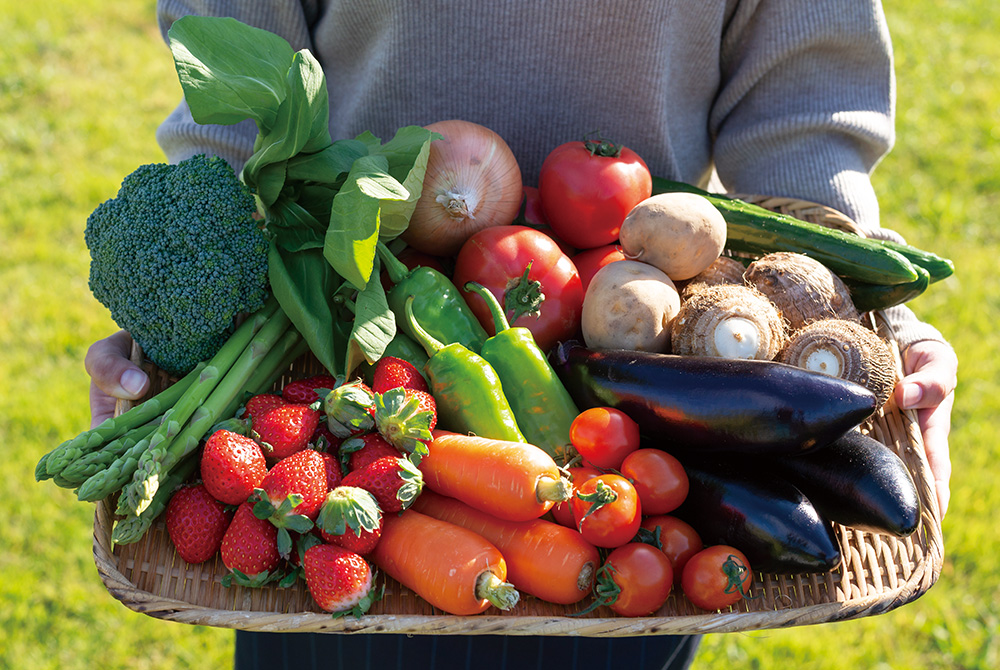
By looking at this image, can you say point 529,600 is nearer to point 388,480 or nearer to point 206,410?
point 388,480

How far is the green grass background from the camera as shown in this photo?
2.22 m

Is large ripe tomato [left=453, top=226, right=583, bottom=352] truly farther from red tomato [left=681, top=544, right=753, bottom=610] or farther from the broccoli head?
red tomato [left=681, top=544, right=753, bottom=610]

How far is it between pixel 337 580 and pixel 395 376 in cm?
34

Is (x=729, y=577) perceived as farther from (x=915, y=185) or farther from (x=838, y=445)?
(x=915, y=185)

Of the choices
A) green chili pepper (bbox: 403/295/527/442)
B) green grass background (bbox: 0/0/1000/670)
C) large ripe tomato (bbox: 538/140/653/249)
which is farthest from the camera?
green grass background (bbox: 0/0/1000/670)

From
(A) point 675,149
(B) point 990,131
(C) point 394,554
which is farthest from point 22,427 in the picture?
(B) point 990,131

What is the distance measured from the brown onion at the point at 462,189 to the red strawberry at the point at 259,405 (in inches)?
16.7

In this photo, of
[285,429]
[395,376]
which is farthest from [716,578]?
[285,429]

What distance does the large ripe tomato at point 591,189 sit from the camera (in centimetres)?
151

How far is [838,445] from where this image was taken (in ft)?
4.25

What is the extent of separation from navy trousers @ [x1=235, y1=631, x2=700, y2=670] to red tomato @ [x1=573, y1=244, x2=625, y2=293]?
659mm

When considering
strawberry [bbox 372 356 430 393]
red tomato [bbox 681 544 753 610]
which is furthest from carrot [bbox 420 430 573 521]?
red tomato [bbox 681 544 753 610]

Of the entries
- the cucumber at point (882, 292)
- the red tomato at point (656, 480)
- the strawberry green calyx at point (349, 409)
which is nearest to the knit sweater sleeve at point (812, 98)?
the cucumber at point (882, 292)

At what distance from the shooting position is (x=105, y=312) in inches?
→ 119
